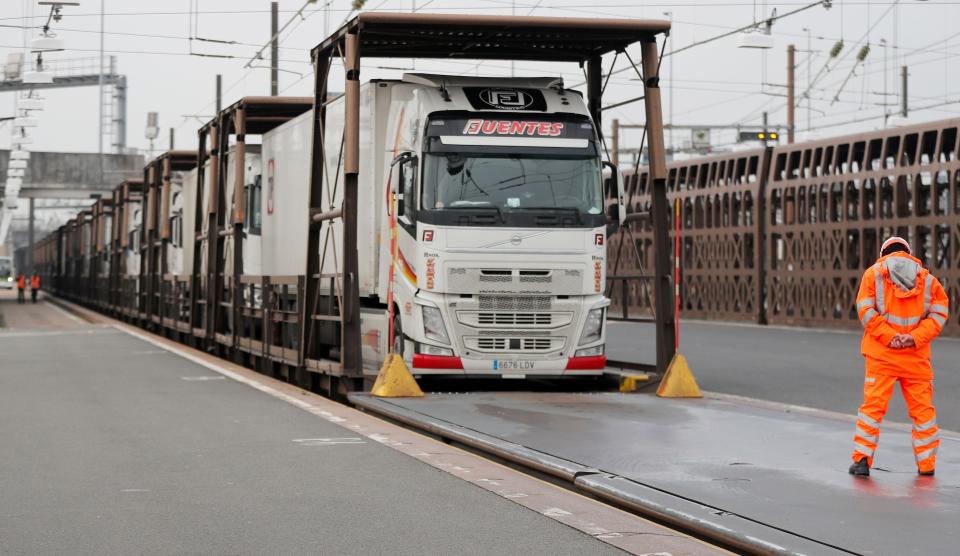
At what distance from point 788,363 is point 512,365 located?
847cm

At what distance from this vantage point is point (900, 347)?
946cm

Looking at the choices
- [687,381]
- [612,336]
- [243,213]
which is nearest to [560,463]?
[687,381]

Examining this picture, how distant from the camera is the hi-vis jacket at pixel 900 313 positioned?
950cm

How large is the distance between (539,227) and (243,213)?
924cm

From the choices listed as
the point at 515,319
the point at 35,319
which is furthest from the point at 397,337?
the point at 35,319

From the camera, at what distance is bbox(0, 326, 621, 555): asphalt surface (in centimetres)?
785

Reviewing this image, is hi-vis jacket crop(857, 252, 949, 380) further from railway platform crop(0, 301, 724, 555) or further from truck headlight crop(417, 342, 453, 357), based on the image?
truck headlight crop(417, 342, 453, 357)

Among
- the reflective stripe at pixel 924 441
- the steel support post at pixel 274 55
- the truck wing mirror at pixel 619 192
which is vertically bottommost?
the reflective stripe at pixel 924 441

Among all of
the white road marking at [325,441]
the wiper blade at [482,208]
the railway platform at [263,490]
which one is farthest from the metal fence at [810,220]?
the white road marking at [325,441]

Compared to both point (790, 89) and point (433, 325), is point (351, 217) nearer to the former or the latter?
point (433, 325)

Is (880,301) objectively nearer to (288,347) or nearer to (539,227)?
(539,227)

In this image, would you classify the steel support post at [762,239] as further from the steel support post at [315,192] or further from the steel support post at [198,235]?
the steel support post at [315,192]

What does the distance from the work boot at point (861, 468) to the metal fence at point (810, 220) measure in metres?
17.2

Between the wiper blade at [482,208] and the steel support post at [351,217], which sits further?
the steel support post at [351,217]
